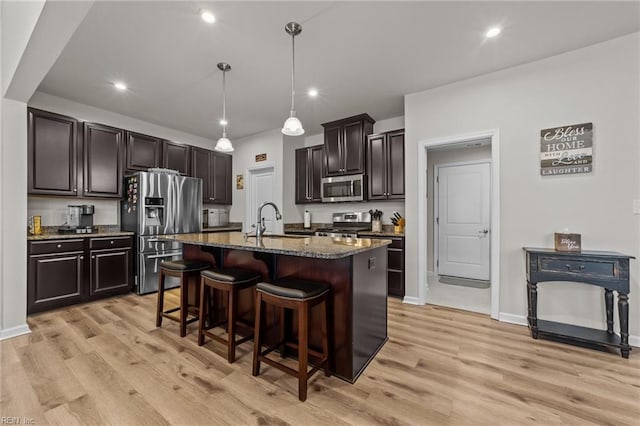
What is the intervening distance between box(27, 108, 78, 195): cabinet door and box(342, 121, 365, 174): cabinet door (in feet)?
12.4

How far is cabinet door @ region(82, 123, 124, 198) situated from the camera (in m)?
3.70

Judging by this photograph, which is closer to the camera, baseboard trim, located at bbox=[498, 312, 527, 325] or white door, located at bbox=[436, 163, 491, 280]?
baseboard trim, located at bbox=[498, 312, 527, 325]

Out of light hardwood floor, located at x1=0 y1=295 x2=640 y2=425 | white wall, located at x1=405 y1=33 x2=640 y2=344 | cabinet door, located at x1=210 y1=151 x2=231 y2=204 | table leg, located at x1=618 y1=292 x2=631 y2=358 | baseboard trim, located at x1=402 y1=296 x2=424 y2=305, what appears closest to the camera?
light hardwood floor, located at x1=0 y1=295 x2=640 y2=425

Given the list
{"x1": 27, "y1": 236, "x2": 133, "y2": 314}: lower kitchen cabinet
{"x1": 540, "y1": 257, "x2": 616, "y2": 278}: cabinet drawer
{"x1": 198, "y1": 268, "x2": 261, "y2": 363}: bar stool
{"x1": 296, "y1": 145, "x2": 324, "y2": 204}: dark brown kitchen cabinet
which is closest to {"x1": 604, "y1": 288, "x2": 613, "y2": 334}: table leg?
{"x1": 540, "y1": 257, "x2": 616, "y2": 278}: cabinet drawer

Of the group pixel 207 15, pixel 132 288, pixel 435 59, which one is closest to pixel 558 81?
pixel 435 59

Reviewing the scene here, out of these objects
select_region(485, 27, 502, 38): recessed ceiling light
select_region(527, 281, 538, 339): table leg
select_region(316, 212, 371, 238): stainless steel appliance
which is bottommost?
select_region(527, 281, 538, 339): table leg

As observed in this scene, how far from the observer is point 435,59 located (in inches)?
108

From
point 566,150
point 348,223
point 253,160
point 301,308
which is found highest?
point 253,160

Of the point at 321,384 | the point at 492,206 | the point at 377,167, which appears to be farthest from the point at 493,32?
the point at 321,384

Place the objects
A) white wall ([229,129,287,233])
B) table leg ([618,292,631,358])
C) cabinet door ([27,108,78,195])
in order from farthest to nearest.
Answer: white wall ([229,129,287,233]) < cabinet door ([27,108,78,195]) < table leg ([618,292,631,358])

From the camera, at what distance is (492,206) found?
3.03m

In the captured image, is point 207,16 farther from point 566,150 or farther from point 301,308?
point 566,150

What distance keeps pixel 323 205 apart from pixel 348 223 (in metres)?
0.71

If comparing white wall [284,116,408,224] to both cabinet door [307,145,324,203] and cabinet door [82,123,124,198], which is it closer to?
cabinet door [307,145,324,203]
